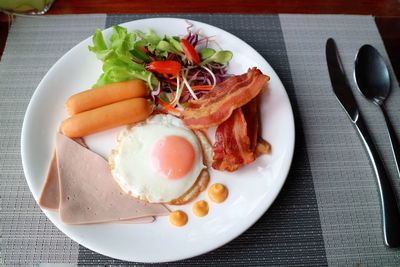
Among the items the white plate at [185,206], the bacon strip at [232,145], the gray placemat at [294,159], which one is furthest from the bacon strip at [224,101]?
the gray placemat at [294,159]

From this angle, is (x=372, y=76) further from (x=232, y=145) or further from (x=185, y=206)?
(x=185, y=206)

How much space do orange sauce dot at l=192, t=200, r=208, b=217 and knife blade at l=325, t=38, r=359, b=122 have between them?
41.9 inches

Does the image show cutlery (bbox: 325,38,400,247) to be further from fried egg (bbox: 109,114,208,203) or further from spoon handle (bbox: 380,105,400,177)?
fried egg (bbox: 109,114,208,203)

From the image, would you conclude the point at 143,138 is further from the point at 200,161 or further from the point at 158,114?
the point at 200,161

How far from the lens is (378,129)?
212 cm

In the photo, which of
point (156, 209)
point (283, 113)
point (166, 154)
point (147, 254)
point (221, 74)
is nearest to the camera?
point (147, 254)

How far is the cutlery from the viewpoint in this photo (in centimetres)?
177

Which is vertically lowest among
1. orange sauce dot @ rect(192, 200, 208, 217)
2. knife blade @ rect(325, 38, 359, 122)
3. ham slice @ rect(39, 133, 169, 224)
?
ham slice @ rect(39, 133, 169, 224)

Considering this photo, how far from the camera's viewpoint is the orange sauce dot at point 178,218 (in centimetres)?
171

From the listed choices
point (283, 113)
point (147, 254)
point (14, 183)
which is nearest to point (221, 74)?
point (283, 113)

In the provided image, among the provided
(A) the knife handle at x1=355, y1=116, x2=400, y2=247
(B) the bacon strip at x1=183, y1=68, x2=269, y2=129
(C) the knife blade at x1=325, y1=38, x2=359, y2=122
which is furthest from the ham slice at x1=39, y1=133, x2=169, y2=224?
(C) the knife blade at x1=325, y1=38, x2=359, y2=122

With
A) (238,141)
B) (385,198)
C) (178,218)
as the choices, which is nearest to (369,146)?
(385,198)

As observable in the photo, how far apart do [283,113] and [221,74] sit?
0.48 meters

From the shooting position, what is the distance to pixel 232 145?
72.6 inches
